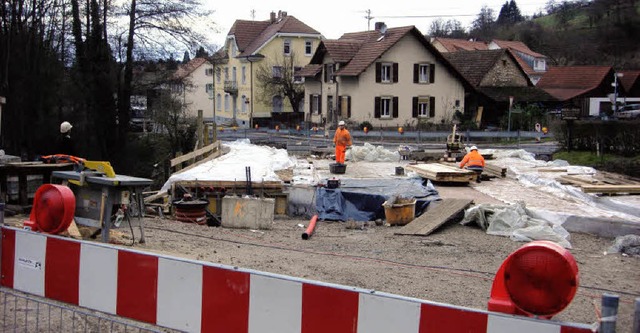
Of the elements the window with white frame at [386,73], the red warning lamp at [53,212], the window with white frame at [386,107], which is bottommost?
the red warning lamp at [53,212]

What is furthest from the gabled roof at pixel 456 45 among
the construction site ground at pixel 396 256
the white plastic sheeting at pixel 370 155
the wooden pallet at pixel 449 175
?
the construction site ground at pixel 396 256

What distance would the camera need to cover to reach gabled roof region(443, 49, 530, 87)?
182 feet

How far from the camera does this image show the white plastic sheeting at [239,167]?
1797 centimetres

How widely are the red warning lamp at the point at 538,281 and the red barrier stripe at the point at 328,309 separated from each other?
767 millimetres

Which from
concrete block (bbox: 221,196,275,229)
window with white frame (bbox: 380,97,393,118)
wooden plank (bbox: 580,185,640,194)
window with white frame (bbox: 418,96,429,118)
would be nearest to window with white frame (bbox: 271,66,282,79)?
window with white frame (bbox: 380,97,393,118)

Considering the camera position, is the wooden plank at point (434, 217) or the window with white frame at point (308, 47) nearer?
the wooden plank at point (434, 217)

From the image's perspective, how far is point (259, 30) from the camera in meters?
69.7

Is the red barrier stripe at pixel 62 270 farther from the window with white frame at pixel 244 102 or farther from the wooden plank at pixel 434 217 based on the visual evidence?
the window with white frame at pixel 244 102

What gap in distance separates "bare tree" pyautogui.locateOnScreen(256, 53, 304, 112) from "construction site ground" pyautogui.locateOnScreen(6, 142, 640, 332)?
45.3 metres

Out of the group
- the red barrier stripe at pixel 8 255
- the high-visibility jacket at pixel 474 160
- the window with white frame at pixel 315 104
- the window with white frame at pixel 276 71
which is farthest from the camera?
the window with white frame at pixel 276 71

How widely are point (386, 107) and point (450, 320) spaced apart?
47.7 meters

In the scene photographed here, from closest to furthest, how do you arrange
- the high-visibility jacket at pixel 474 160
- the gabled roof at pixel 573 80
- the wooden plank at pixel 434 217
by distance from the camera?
the wooden plank at pixel 434 217 < the high-visibility jacket at pixel 474 160 < the gabled roof at pixel 573 80

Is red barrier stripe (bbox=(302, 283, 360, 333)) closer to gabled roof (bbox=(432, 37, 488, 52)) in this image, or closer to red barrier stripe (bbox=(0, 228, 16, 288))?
red barrier stripe (bbox=(0, 228, 16, 288))

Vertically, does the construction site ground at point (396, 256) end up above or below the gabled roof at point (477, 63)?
below
